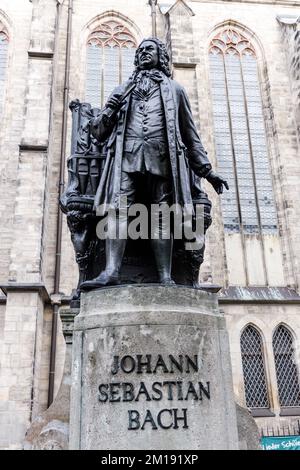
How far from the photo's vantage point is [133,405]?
8.48 ft

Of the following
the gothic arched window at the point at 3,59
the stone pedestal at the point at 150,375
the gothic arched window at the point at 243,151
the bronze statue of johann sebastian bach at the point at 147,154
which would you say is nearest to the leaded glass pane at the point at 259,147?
the gothic arched window at the point at 243,151

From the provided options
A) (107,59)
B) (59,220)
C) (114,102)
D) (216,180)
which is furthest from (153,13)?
(216,180)

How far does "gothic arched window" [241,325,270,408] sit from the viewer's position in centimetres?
1237

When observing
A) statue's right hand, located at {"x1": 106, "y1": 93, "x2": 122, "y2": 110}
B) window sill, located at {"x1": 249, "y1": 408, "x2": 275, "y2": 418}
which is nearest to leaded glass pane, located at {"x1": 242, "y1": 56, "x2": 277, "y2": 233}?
window sill, located at {"x1": 249, "y1": 408, "x2": 275, "y2": 418}

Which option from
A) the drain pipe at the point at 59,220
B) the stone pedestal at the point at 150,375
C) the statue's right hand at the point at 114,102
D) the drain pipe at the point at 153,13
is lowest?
the stone pedestal at the point at 150,375

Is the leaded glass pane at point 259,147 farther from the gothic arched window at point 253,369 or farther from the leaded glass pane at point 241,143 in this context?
the gothic arched window at point 253,369

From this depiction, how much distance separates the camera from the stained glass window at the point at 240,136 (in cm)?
1498

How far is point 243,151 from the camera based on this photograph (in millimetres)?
15766

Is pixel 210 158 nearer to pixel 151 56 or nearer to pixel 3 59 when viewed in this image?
pixel 3 59

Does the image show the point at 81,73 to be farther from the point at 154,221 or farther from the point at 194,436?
the point at 194,436

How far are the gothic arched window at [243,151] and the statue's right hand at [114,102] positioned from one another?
1127 centimetres

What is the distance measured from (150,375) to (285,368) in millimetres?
11322

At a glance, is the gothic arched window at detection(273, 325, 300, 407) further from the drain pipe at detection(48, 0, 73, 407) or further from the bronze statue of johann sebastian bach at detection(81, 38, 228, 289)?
the bronze statue of johann sebastian bach at detection(81, 38, 228, 289)

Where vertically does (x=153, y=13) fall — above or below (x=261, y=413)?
above
